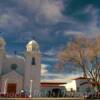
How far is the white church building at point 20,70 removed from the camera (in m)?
46.7

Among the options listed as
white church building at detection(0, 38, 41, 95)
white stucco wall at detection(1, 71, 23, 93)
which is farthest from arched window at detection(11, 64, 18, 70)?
white stucco wall at detection(1, 71, 23, 93)

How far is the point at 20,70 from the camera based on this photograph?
5003 cm

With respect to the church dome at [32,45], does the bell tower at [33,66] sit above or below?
below

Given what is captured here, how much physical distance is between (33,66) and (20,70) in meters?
3.05

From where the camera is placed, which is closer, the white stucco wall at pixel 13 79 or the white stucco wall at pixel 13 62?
the white stucco wall at pixel 13 79

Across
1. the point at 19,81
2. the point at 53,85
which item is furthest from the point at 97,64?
the point at 53,85

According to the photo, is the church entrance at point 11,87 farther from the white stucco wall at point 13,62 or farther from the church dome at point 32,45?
the church dome at point 32,45

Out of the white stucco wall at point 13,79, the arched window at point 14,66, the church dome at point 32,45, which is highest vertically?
the church dome at point 32,45

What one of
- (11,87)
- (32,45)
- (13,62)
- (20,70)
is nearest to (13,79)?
(11,87)

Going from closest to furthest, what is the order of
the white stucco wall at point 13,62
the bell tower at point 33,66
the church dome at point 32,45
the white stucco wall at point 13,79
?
1. the white stucco wall at point 13,79
2. the bell tower at point 33,66
3. the white stucco wall at point 13,62
4. the church dome at point 32,45

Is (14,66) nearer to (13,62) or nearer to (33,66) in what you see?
(13,62)

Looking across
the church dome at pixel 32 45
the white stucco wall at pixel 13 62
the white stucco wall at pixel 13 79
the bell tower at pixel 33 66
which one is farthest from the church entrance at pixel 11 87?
the church dome at pixel 32 45

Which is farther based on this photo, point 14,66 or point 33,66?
point 14,66

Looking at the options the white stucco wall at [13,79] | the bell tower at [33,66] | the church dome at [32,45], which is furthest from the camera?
the church dome at [32,45]
